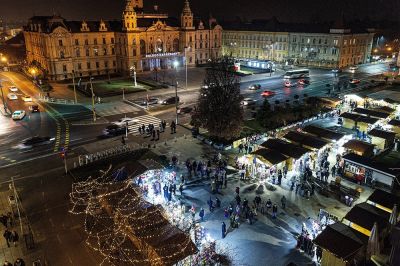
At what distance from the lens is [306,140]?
33312mm

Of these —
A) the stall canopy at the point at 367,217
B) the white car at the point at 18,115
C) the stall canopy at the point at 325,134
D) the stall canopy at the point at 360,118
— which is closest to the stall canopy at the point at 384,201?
the stall canopy at the point at 367,217

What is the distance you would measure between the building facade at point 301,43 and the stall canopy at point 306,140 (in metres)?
60.9

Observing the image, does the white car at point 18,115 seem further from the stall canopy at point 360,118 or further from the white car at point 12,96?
the stall canopy at point 360,118

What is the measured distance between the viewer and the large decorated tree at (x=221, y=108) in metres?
36.4

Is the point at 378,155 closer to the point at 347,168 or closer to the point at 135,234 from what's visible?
the point at 347,168

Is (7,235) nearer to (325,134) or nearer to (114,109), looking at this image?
(325,134)

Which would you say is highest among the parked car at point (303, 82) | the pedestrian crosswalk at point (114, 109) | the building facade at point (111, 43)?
the building facade at point (111, 43)

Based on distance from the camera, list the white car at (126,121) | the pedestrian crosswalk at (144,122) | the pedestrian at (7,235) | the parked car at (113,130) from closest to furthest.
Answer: the pedestrian at (7,235)
the parked car at (113,130)
the pedestrian crosswalk at (144,122)
the white car at (126,121)

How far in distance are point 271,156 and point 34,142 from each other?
27.1m

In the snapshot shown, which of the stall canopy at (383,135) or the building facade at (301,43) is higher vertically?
the building facade at (301,43)

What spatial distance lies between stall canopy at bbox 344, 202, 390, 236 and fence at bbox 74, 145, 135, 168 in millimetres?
23036

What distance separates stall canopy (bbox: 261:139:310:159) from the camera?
30.5 metres

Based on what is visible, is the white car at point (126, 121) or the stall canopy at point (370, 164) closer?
the stall canopy at point (370, 164)

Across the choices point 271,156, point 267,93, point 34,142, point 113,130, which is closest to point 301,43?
point 267,93
